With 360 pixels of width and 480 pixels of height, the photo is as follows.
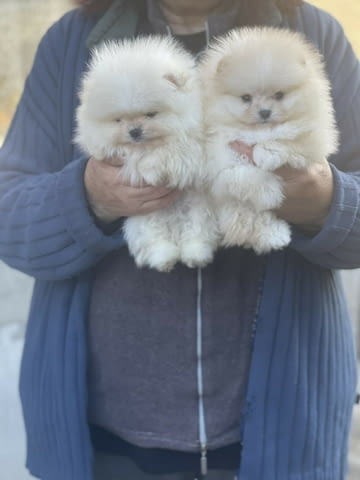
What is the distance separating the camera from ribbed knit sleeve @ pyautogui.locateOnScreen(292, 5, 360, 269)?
3.83ft

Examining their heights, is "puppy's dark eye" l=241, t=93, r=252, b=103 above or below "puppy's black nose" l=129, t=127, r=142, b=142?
above

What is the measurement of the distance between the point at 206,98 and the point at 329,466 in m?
0.75

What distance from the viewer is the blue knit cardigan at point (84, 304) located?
126 cm

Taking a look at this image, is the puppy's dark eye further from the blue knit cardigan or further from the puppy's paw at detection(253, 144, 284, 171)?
the blue knit cardigan

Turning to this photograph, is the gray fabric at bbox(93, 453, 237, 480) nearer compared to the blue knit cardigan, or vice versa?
the blue knit cardigan

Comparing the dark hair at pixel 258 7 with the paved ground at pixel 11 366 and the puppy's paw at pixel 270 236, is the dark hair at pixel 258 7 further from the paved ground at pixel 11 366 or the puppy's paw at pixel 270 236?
the paved ground at pixel 11 366

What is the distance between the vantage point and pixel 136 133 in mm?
1107

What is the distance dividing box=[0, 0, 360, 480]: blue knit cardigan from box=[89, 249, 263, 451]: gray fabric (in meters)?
0.04

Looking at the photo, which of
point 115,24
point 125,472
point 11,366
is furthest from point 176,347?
point 11,366

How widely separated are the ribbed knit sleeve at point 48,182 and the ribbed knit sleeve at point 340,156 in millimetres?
354

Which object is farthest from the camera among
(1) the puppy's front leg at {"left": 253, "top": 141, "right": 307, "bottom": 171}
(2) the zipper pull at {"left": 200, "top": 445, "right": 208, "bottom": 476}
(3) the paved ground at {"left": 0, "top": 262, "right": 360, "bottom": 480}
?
(3) the paved ground at {"left": 0, "top": 262, "right": 360, "bottom": 480}

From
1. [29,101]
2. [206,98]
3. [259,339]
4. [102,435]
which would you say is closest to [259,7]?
[206,98]

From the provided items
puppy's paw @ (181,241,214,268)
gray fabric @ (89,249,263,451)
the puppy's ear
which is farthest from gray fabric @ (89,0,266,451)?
the puppy's ear

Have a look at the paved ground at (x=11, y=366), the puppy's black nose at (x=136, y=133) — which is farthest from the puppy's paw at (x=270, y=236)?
the paved ground at (x=11, y=366)
